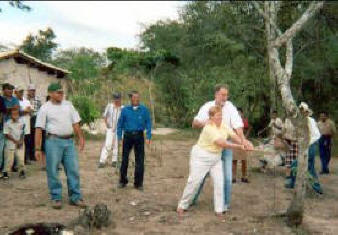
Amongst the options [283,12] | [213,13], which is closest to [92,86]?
[213,13]

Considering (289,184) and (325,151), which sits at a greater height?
(325,151)

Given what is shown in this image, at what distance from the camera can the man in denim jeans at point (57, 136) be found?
24.1ft

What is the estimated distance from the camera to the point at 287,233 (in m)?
6.49

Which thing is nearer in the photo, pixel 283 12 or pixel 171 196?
pixel 171 196

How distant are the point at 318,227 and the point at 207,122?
2153 millimetres

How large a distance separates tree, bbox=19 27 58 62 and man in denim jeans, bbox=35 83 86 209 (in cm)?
2493

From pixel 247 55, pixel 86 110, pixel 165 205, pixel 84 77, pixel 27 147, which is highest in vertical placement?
pixel 247 55

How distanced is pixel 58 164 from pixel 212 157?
2349 mm

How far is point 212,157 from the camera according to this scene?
716cm

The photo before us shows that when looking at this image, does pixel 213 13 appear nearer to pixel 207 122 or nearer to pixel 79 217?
pixel 207 122

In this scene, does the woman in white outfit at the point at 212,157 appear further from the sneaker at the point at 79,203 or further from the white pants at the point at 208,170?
the sneaker at the point at 79,203

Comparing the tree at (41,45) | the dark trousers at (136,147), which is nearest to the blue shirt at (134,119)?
the dark trousers at (136,147)

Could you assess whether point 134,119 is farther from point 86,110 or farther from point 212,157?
point 86,110

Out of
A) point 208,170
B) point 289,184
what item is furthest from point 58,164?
point 289,184
